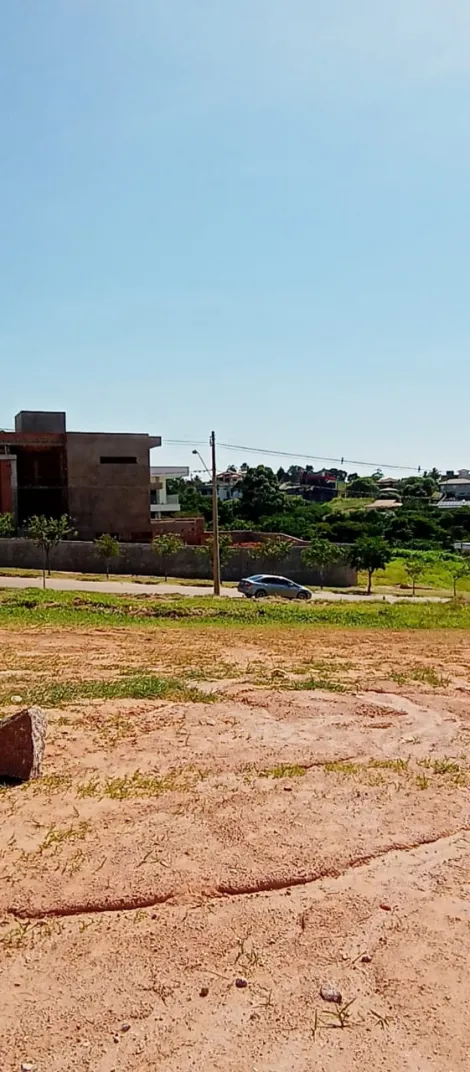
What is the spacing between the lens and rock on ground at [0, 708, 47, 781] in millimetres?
8281

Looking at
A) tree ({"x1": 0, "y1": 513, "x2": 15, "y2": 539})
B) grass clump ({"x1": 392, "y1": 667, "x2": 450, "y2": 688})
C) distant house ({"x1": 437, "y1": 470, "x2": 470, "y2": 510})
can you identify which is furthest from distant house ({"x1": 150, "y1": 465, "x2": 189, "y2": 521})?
distant house ({"x1": 437, "y1": 470, "x2": 470, "y2": 510})

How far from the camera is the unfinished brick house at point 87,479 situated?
5088 cm

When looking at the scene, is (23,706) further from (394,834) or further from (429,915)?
(429,915)

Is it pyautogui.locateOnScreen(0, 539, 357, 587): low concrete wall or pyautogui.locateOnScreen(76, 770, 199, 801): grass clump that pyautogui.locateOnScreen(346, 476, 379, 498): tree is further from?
pyautogui.locateOnScreen(76, 770, 199, 801): grass clump

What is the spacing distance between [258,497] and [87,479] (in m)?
40.6

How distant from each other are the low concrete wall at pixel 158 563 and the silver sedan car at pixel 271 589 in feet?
20.5

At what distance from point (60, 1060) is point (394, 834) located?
369cm

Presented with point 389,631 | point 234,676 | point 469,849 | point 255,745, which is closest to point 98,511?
point 389,631

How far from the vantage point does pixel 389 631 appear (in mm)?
23391

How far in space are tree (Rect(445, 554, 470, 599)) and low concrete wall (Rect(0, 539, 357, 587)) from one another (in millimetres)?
7956

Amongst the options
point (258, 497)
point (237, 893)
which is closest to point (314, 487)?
point (258, 497)

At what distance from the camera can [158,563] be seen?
4147 centimetres

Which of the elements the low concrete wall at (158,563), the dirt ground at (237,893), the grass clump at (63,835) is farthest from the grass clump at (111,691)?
the low concrete wall at (158,563)

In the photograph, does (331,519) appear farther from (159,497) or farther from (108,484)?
(108,484)
